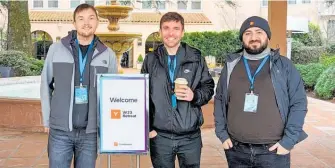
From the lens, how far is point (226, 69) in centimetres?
322

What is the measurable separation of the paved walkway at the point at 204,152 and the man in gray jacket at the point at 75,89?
135cm

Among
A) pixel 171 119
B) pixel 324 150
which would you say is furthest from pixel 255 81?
pixel 324 150

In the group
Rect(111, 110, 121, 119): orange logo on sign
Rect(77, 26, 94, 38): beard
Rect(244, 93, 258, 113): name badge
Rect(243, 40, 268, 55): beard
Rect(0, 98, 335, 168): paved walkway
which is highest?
Rect(77, 26, 94, 38): beard

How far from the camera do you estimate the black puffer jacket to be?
10.8 feet

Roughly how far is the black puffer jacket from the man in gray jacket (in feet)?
1.26

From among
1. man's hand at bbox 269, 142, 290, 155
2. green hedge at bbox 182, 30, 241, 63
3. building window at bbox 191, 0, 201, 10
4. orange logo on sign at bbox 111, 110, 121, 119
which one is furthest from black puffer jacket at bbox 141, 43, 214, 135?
building window at bbox 191, 0, 201, 10

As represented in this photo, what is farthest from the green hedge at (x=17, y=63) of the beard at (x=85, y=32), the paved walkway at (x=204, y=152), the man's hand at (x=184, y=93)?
the man's hand at (x=184, y=93)

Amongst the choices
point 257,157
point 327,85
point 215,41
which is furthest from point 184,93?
point 215,41

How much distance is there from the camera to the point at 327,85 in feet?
45.8

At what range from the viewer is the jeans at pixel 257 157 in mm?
3068

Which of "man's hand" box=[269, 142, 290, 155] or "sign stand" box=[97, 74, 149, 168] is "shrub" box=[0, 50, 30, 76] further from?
"man's hand" box=[269, 142, 290, 155]

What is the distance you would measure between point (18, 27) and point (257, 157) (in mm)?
17985

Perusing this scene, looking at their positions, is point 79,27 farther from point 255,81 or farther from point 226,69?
point 255,81

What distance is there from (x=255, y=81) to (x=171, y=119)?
671mm
